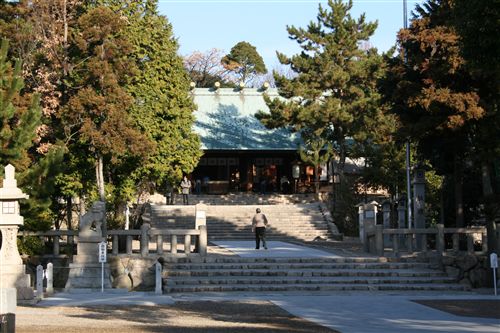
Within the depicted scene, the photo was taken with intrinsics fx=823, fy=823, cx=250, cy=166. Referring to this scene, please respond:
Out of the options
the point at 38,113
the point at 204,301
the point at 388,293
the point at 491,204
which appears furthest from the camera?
the point at 38,113

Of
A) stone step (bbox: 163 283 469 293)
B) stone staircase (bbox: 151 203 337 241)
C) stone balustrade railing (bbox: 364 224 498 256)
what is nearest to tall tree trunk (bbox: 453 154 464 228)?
stone balustrade railing (bbox: 364 224 498 256)

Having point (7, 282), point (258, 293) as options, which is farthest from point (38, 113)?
point (258, 293)

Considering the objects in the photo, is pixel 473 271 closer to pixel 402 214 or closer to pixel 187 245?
pixel 187 245

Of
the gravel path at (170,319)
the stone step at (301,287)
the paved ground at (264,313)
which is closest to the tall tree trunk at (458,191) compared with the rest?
the stone step at (301,287)

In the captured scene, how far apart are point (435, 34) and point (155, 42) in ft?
51.9

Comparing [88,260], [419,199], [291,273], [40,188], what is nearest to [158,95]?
[40,188]

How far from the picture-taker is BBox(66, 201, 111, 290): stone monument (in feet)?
76.6

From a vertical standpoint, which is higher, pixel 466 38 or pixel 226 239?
pixel 466 38

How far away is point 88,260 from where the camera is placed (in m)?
23.6

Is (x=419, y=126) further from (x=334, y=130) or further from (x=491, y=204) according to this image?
(x=334, y=130)

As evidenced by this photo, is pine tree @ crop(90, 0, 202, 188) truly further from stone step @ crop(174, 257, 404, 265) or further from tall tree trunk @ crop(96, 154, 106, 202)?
stone step @ crop(174, 257, 404, 265)

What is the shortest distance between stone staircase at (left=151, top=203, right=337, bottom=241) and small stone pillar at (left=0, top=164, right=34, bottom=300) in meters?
16.2

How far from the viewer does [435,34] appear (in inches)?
965

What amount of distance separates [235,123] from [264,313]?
37.7 meters
